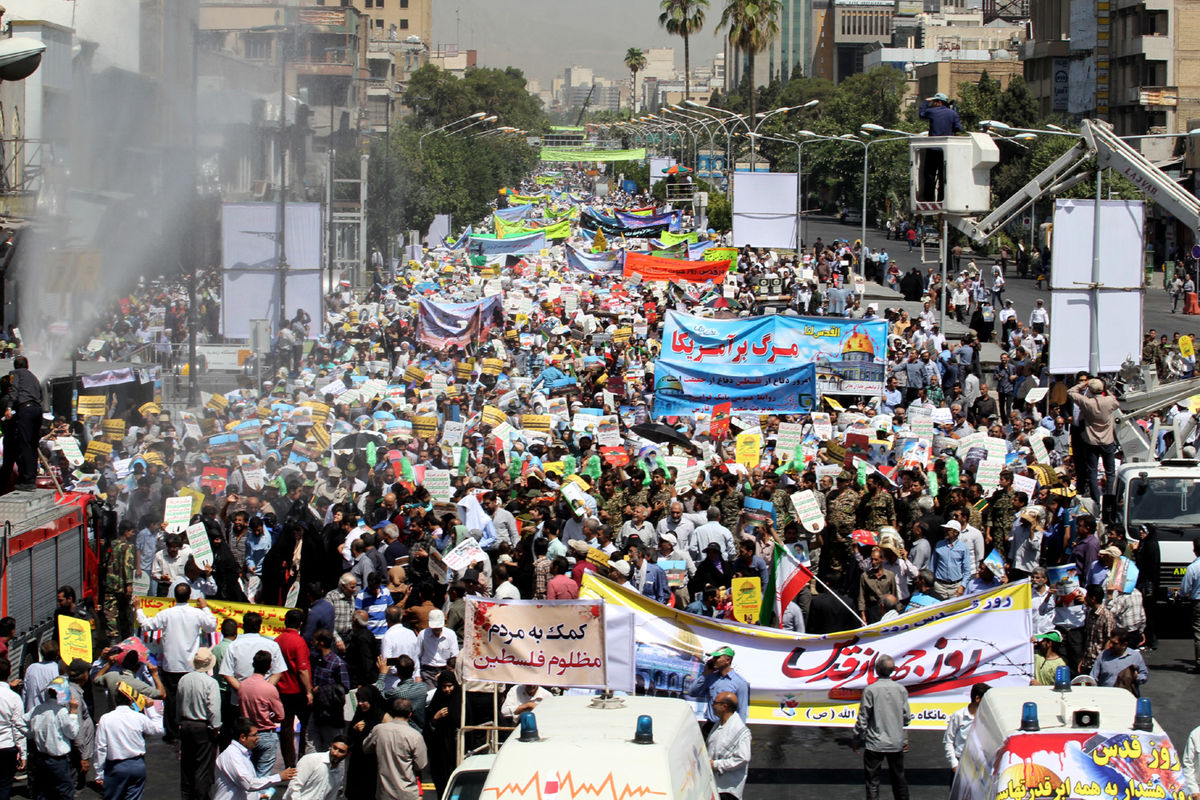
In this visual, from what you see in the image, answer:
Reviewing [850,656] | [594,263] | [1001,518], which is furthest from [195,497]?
[594,263]

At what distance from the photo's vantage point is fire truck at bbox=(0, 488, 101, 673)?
38.5 feet

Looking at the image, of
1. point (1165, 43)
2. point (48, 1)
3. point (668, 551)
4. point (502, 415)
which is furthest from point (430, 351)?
point (1165, 43)

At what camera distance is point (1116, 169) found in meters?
24.0

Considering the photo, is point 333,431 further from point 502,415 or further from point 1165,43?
point 1165,43

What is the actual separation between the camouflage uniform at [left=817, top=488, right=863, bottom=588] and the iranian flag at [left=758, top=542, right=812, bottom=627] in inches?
81.6

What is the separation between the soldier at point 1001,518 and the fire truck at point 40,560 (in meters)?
8.40

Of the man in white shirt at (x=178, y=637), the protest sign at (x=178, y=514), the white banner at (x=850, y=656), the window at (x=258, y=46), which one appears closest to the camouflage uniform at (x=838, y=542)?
the white banner at (x=850, y=656)

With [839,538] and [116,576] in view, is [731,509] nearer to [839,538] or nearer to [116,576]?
[839,538]

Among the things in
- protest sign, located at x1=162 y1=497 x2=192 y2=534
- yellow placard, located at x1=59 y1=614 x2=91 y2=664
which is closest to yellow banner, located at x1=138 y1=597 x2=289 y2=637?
yellow placard, located at x1=59 y1=614 x2=91 y2=664

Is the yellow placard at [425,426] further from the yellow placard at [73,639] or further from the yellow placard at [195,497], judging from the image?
the yellow placard at [73,639]

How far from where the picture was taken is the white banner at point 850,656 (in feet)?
34.1

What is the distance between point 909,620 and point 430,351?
19.6 m

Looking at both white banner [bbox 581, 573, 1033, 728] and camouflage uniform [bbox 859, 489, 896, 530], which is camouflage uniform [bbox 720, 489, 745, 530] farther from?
white banner [bbox 581, 573, 1033, 728]

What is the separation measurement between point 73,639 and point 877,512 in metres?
7.54
